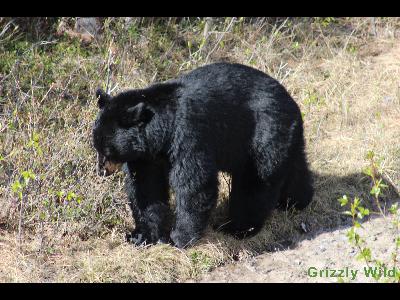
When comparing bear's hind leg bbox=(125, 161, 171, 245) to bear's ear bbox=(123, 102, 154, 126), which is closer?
bear's ear bbox=(123, 102, 154, 126)

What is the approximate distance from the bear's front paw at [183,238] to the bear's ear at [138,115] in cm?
Result: 111

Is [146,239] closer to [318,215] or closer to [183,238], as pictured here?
[183,238]

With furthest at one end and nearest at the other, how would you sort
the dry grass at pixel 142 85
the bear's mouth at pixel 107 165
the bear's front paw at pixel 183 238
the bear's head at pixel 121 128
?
the bear's front paw at pixel 183 238
the dry grass at pixel 142 85
the bear's mouth at pixel 107 165
the bear's head at pixel 121 128

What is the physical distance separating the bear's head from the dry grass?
52cm

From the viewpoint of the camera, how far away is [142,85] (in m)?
8.63

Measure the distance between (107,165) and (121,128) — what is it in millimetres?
399

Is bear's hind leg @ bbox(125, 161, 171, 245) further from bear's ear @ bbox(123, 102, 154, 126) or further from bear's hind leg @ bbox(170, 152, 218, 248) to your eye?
bear's ear @ bbox(123, 102, 154, 126)

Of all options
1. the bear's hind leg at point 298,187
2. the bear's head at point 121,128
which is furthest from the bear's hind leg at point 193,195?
the bear's hind leg at point 298,187

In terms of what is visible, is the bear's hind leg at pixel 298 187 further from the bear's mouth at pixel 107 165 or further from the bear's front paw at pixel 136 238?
the bear's mouth at pixel 107 165

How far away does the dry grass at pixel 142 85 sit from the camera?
21.1 feet

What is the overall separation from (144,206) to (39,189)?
977mm

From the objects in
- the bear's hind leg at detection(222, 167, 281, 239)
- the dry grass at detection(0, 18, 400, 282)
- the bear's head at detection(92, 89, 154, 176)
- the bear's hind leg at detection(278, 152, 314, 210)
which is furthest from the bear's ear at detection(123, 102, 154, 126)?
the bear's hind leg at detection(278, 152, 314, 210)

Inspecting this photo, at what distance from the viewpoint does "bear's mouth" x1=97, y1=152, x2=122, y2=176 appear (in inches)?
248

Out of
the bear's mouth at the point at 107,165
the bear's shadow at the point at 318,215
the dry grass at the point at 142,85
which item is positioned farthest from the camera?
the bear's shadow at the point at 318,215
